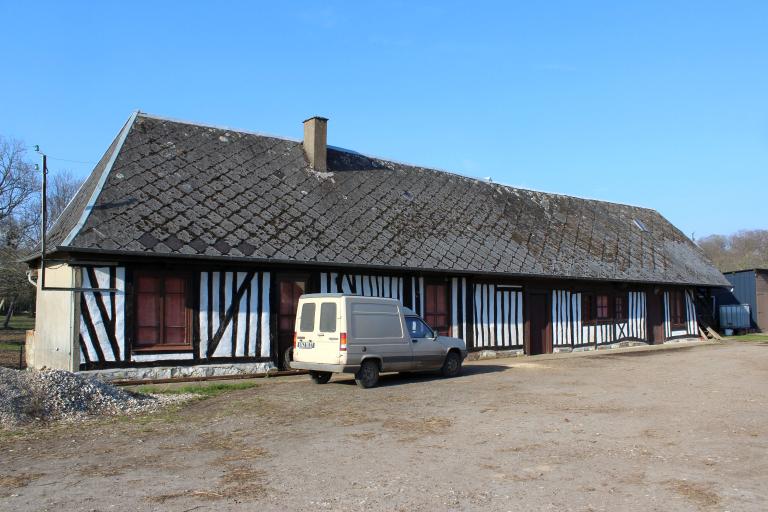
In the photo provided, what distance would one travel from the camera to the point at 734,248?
6575cm

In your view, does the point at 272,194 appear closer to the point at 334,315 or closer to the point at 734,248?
the point at 334,315

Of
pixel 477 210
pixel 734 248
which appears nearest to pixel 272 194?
pixel 477 210

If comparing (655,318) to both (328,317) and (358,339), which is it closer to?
(358,339)

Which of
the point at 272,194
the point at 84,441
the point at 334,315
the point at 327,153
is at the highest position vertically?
the point at 327,153

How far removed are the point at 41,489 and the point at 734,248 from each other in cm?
7022

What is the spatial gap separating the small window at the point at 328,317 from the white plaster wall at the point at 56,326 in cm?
500

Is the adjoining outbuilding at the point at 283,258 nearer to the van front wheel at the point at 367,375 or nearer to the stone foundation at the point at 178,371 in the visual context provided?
the stone foundation at the point at 178,371

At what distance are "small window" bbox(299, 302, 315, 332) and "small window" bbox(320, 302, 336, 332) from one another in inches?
11.6

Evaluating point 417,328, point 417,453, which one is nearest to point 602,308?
point 417,328

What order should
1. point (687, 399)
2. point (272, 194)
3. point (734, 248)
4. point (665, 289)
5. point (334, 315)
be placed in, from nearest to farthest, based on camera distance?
point (687, 399), point (334, 315), point (272, 194), point (665, 289), point (734, 248)

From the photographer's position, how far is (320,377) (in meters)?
14.2

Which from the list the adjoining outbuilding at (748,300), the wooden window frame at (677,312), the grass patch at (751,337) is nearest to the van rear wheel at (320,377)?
the wooden window frame at (677,312)

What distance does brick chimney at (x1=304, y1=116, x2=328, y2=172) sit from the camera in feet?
65.6

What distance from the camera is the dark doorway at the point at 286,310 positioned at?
1622 centimetres
